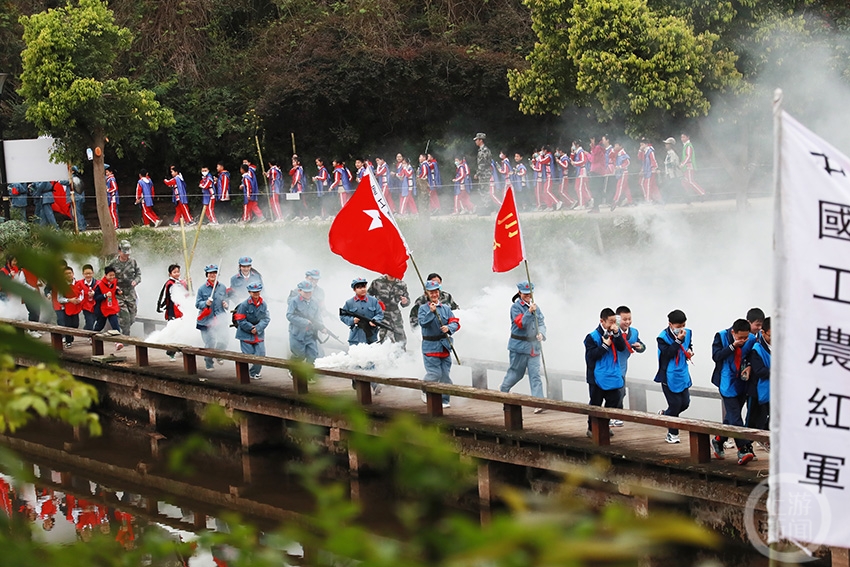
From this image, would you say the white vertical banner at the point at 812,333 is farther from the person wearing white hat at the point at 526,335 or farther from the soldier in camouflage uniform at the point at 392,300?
the soldier in camouflage uniform at the point at 392,300

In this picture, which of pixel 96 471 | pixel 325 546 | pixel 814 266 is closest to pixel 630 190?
pixel 96 471

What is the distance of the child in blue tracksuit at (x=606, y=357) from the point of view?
11.9 m

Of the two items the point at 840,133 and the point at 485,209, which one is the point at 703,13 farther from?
the point at 485,209

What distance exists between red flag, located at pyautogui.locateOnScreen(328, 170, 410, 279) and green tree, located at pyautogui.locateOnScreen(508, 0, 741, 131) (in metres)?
11.0

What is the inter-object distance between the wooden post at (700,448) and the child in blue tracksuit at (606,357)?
142 centimetres

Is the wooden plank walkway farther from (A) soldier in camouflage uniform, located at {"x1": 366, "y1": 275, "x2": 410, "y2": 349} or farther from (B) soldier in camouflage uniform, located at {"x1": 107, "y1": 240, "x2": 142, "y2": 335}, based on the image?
(B) soldier in camouflage uniform, located at {"x1": 107, "y1": 240, "x2": 142, "y2": 335}

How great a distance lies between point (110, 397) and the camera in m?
19.2

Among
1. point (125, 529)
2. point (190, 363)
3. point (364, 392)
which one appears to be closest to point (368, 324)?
point (364, 392)

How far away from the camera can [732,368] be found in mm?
10922

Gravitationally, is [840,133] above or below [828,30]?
below

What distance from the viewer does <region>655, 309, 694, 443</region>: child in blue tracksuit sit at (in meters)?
11.5

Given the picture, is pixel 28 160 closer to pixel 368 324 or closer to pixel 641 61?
pixel 641 61

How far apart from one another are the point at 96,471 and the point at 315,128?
17316 millimetres

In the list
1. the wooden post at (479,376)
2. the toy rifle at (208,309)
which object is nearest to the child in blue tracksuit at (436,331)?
the wooden post at (479,376)
